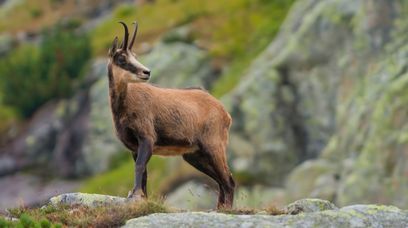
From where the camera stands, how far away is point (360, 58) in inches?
1743

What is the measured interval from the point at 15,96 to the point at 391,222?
59.5 metres

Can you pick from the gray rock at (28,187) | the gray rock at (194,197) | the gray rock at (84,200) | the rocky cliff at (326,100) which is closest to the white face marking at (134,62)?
the gray rock at (84,200)

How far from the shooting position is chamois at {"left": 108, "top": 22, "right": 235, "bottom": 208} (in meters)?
18.5

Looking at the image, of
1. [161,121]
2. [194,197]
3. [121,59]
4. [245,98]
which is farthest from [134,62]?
[245,98]

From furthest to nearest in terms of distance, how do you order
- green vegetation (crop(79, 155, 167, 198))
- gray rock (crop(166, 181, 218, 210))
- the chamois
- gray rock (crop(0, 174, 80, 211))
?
gray rock (crop(0, 174, 80, 211))
green vegetation (crop(79, 155, 167, 198))
gray rock (crop(166, 181, 218, 210))
the chamois

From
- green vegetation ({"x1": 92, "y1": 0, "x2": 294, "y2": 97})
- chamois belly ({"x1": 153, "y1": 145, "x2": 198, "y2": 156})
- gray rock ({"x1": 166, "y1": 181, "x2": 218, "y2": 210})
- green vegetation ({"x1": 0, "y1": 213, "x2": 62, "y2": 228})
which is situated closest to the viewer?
green vegetation ({"x1": 0, "y1": 213, "x2": 62, "y2": 228})

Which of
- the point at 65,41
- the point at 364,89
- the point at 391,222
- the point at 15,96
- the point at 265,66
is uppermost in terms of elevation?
the point at 65,41

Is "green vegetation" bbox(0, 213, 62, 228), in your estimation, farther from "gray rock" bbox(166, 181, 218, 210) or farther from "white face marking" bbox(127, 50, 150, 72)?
"gray rock" bbox(166, 181, 218, 210)

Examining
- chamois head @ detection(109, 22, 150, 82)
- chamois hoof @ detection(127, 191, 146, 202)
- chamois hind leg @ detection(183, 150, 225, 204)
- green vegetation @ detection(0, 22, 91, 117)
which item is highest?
green vegetation @ detection(0, 22, 91, 117)

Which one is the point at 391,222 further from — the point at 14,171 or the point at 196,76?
the point at 14,171

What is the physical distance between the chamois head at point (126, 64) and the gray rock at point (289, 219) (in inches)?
162

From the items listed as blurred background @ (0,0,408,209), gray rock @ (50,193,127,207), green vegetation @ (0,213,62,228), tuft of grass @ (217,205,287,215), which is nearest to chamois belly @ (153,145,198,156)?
blurred background @ (0,0,408,209)

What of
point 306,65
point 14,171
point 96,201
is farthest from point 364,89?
point 14,171

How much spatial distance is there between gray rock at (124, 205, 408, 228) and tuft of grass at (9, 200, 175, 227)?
306mm
